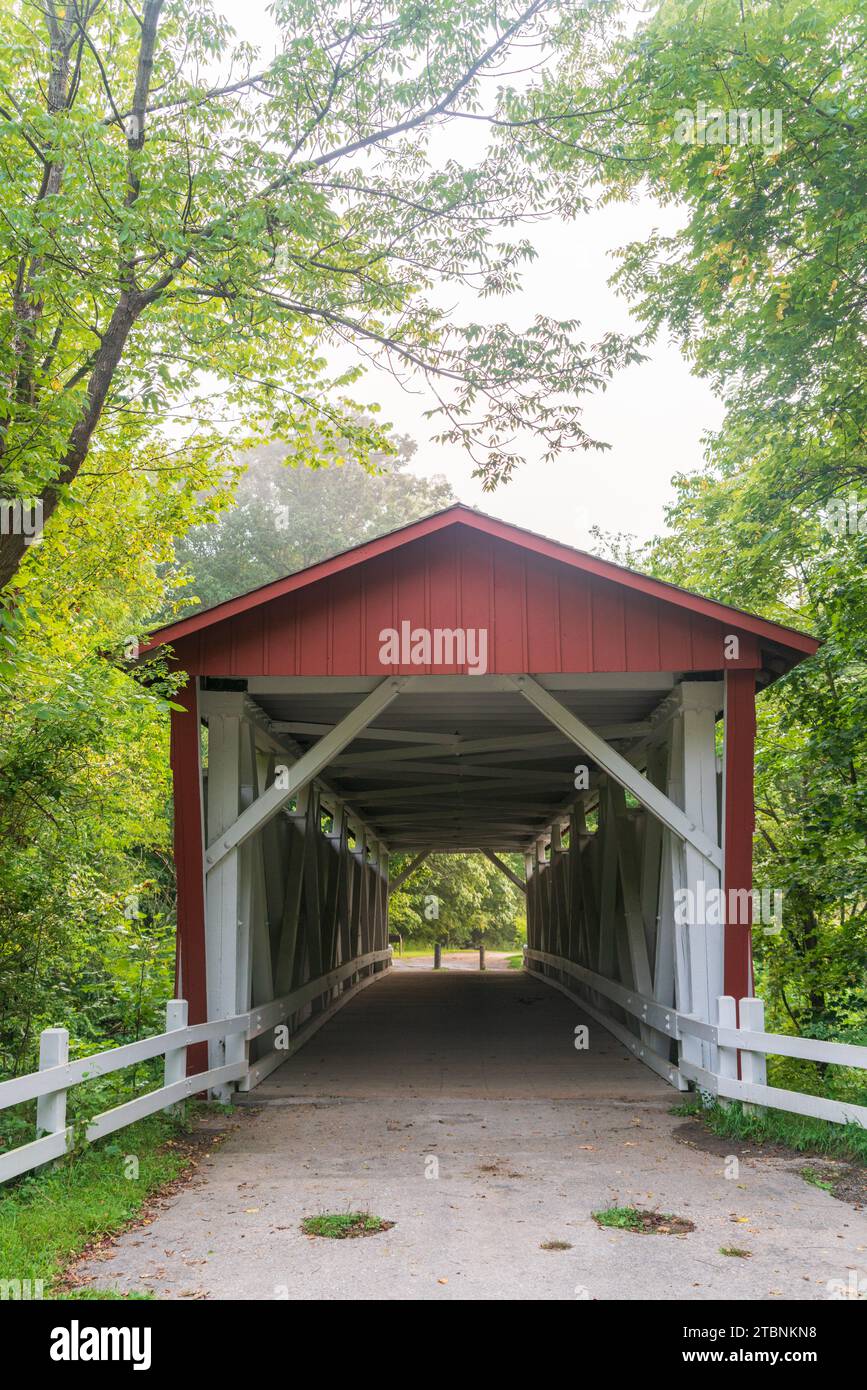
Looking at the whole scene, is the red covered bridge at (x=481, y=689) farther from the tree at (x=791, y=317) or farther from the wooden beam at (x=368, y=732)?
the tree at (x=791, y=317)

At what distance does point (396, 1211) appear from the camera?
5.04m

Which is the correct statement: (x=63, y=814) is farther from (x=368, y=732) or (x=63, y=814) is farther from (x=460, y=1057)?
(x=460, y=1057)

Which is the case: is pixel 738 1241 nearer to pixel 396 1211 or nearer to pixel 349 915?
pixel 396 1211

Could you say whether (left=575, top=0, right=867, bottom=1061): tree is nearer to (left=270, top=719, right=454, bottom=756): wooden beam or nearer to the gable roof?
the gable roof

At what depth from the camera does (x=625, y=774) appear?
26.0 ft

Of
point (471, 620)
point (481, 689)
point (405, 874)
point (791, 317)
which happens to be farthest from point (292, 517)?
point (471, 620)

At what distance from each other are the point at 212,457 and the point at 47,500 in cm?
730

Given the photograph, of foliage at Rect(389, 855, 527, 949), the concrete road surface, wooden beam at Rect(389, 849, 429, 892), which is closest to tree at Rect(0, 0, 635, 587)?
the concrete road surface

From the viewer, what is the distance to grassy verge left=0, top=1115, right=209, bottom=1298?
13.4 feet

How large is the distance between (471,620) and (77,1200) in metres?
4.73

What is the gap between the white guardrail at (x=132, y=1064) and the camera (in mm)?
4875

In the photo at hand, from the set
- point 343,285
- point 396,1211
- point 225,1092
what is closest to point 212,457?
point 343,285

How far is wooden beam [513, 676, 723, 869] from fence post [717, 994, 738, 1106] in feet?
3.74

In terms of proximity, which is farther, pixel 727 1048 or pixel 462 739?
pixel 462 739
